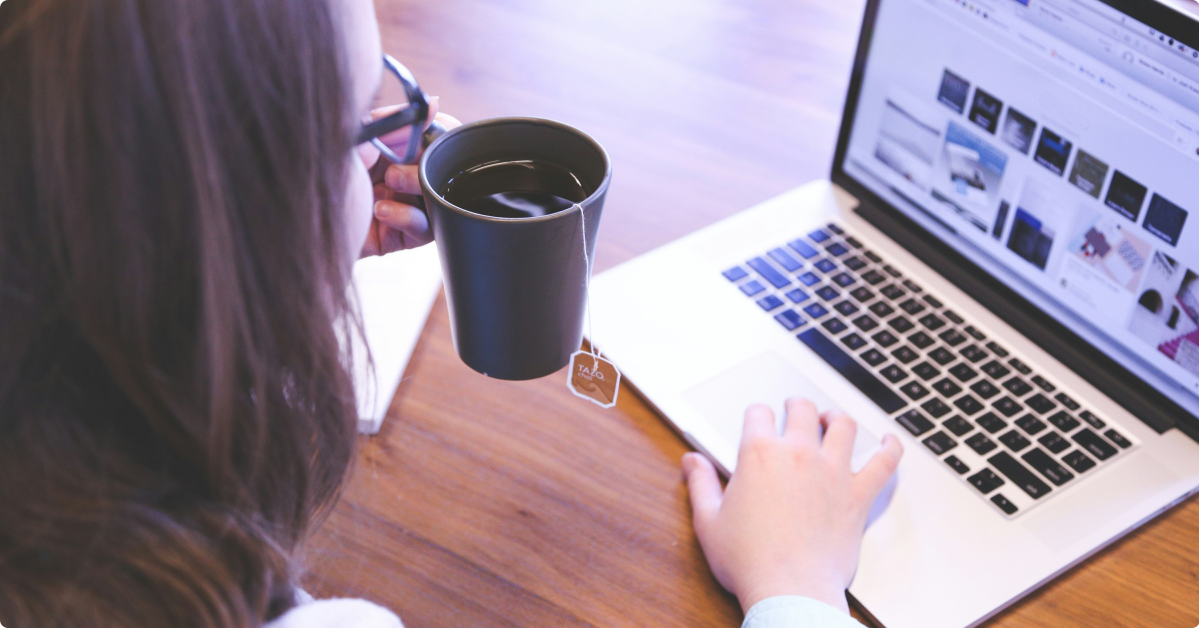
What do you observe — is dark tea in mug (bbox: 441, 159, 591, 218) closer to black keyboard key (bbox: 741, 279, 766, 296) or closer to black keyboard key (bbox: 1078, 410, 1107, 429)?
black keyboard key (bbox: 741, 279, 766, 296)

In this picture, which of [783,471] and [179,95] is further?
[783,471]

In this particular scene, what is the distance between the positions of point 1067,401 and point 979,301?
13 cm

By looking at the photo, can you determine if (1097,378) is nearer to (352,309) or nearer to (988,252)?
(988,252)

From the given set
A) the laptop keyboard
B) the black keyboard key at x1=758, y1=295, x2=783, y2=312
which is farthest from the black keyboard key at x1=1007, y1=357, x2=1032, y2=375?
the black keyboard key at x1=758, y1=295, x2=783, y2=312

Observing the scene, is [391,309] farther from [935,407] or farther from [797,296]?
[935,407]

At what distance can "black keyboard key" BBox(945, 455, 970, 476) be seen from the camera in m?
0.65

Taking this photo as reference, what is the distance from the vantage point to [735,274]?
0.81 meters

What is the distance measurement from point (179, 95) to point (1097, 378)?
72cm

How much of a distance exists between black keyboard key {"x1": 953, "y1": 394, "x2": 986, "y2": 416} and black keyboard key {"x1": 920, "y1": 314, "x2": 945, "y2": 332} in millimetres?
83

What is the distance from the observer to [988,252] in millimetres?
786

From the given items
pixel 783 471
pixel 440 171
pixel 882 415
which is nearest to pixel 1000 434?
pixel 882 415

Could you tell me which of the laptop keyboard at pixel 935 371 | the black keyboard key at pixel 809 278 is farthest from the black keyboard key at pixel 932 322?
the black keyboard key at pixel 809 278

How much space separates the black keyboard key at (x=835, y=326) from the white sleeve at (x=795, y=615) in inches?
11.4

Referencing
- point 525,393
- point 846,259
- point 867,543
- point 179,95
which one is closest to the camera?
point 179,95
